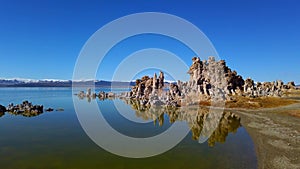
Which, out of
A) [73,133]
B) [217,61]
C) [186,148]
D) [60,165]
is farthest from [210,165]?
[217,61]

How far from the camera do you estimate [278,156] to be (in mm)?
23766

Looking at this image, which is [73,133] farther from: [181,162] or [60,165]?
[181,162]

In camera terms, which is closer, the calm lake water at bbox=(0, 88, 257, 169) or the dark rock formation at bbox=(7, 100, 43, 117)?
the calm lake water at bbox=(0, 88, 257, 169)

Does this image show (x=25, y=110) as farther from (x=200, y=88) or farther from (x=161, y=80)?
(x=200, y=88)

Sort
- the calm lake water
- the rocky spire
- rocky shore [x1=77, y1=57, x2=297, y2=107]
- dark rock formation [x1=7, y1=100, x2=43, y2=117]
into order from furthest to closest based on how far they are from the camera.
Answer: the rocky spire, rocky shore [x1=77, y1=57, x2=297, y2=107], dark rock formation [x1=7, y1=100, x2=43, y2=117], the calm lake water

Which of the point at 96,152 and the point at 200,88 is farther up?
the point at 200,88

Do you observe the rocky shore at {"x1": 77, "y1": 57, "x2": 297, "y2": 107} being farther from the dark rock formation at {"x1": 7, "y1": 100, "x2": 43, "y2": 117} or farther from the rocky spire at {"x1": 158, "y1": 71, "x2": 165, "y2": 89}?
the dark rock formation at {"x1": 7, "y1": 100, "x2": 43, "y2": 117}

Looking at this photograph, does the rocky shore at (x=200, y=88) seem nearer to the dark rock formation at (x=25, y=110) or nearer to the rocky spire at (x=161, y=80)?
the rocky spire at (x=161, y=80)

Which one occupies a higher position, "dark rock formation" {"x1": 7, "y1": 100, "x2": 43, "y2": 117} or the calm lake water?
"dark rock formation" {"x1": 7, "y1": 100, "x2": 43, "y2": 117}

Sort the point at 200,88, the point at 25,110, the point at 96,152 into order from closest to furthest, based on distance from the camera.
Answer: the point at 96,152 < the point at 25,110 < the point at 200,88

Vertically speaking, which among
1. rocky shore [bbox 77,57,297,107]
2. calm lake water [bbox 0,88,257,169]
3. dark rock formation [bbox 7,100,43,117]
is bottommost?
calm lake water [bbox 0,88,257,169]

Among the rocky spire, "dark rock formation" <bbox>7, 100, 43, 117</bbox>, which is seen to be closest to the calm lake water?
"dark rock formation" <bbox>7, 100, 43, 117</bbox>

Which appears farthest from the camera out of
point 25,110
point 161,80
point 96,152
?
point 161,80

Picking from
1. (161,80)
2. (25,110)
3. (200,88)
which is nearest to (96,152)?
(25,110)
